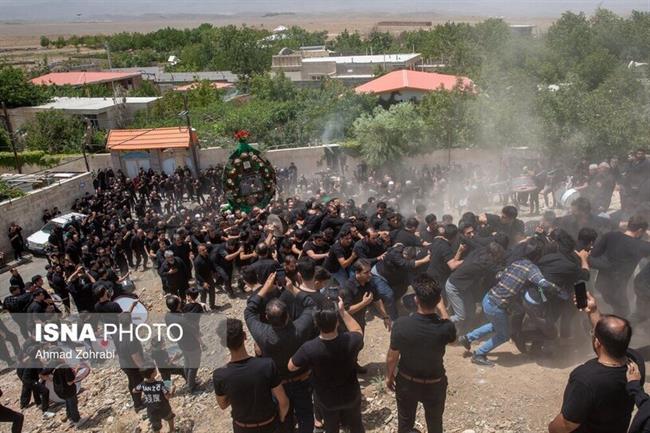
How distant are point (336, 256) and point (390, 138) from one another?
16.4 meters

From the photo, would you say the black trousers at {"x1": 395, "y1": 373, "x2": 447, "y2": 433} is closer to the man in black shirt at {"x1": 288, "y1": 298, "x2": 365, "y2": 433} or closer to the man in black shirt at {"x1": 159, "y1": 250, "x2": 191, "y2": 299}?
the man in black shirt at {"x1": 288, "y1": 298, "x2": 365, "y2": 433}

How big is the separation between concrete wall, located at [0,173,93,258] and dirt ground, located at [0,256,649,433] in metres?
11.5

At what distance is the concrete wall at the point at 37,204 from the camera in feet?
58.4

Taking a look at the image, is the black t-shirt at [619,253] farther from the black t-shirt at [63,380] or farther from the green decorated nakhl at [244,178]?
the green decorated nakhl at [244,178]

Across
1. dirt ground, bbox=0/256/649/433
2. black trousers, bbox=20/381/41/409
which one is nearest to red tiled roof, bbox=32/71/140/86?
black trousers, bbox=20/381/41/409

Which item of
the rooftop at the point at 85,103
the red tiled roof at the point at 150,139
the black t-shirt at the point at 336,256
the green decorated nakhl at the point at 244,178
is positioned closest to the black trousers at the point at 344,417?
the black t-shirt at the point at 336,256

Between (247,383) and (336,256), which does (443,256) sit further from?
(247,383)

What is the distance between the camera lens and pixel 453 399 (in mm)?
5816

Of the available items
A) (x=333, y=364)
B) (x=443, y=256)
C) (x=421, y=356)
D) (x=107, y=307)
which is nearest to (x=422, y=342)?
(x=421, y=356)

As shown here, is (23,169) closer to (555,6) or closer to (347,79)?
(347,79)

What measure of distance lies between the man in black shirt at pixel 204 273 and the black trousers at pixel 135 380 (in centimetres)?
257

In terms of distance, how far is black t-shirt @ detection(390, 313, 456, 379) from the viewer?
165 inches

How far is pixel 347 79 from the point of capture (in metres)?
48.4

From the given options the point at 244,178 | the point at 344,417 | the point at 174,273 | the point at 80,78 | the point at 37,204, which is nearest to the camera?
the point at 344,417
